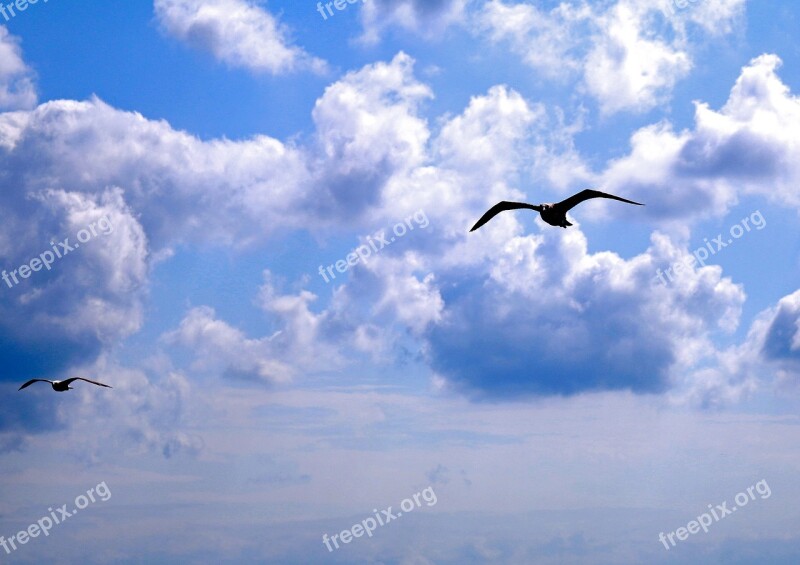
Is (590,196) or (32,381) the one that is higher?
(32,381)

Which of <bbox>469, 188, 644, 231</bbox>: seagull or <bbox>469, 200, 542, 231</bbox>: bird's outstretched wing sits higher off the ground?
<bbox>469, 200, 542, 231</bbox>: bird's outstretched wing

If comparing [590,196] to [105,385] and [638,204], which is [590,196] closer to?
[638,204]

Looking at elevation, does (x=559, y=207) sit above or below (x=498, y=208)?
below

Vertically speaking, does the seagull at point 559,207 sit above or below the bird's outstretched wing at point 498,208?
below

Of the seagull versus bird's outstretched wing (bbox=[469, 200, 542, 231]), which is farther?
bird's outstretched wing (bbox=[469, 200, 542, 231])

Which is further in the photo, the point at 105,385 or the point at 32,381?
the point at 32,381

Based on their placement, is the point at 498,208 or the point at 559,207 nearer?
the point at 559,207

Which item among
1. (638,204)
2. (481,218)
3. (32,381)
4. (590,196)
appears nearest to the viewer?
(638,204)

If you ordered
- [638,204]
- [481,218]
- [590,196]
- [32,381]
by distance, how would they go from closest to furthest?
[638,204]
[590,196]
[481,218]
[32,381]

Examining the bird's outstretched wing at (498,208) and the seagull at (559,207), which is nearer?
the seagull at (559,207)

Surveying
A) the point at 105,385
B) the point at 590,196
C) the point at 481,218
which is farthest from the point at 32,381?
the point at 590,196

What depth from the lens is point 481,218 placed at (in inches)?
2872

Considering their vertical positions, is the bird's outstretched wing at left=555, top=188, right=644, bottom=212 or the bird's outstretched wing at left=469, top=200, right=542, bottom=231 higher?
the bird's outstretched wing at left=469, top=200, right=542, bottom=231

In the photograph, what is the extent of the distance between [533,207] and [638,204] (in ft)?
41.7
